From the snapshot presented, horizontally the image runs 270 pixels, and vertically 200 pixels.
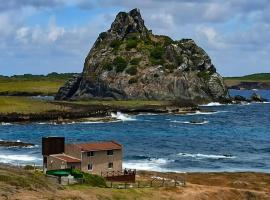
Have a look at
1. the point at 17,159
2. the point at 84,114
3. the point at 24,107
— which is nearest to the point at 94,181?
the point at 17,159

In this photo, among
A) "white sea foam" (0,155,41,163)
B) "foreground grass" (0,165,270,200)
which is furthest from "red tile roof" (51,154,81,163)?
"white sea foam" (0,155,41,163)

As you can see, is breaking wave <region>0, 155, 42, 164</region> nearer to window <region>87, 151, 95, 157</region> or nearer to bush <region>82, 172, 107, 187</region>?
window <region>87, 151, 95, 157</region>

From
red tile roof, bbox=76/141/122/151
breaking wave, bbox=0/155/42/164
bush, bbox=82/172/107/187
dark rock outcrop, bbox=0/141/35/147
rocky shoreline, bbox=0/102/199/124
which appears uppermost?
rocky shoreline, bbox=0/102/199/124

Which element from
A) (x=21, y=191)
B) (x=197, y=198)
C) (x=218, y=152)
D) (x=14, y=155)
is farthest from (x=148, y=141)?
(x=21, y=191)

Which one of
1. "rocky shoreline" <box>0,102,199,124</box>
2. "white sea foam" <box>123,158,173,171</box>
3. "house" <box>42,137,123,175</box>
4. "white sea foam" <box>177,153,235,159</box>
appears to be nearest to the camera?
"house" <box>42,137,123,175</box>

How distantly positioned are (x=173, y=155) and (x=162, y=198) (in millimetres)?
40547

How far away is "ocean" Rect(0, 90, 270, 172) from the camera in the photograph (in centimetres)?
9100

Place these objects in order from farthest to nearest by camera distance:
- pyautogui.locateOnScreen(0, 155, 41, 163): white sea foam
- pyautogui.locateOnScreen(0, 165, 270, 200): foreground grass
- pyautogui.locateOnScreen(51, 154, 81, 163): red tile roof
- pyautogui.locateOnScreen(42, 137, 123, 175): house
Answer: pyautogui.locateOnScreen(0, 155, 41, 163): white sea foam < pyautogui.locateOnScreen(42, 137, 123, 175): house < pyautogui.locateOnScreen(51, 154, 81, 163): red tile roof < pyautogui.locateOnScreen(0, 165, 270, 200): foreground grass

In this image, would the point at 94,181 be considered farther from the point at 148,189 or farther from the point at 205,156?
the point at 205,156

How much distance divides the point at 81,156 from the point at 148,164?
68.4 ft

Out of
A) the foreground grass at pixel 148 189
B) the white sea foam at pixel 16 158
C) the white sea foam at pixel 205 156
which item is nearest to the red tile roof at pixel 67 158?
the foreground grass at pixel 148 189

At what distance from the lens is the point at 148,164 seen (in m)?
88.9

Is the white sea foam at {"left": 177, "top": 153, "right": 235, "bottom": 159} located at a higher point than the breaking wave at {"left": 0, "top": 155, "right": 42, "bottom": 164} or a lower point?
lower

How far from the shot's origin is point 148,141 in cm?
12138
